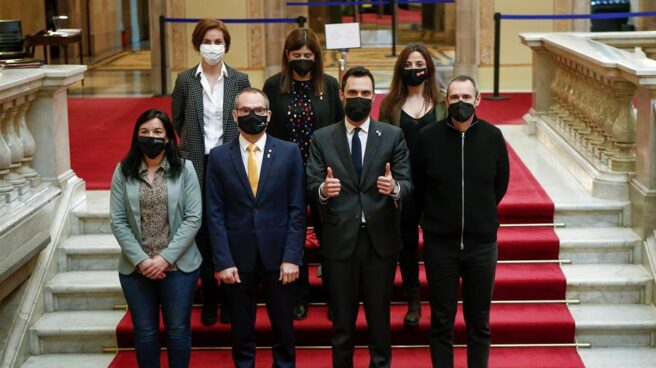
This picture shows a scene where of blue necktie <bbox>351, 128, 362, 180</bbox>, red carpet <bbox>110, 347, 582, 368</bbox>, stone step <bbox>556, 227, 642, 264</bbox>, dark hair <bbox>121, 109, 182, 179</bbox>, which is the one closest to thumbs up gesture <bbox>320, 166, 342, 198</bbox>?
blue necktie <bbox>351, 128, 362, 180</bbox>

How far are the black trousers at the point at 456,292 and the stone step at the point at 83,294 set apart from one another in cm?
245

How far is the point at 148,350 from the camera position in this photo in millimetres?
6605

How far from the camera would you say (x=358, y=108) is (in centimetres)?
643

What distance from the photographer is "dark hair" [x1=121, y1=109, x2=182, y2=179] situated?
6.50 m

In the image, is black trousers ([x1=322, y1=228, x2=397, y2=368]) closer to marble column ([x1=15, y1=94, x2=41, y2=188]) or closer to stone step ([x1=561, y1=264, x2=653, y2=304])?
stone step ([x1=561, y1=264, x2=653, y2=304])

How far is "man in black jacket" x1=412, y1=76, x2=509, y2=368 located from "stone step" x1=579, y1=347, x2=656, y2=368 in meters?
1.15

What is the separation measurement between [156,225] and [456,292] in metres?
1.77

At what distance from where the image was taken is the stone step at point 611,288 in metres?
7.90

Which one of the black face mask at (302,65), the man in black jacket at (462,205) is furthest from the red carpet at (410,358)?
the black face mask at (302,65)

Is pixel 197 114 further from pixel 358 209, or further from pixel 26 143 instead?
pixel 26 143

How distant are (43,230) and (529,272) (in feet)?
11.3

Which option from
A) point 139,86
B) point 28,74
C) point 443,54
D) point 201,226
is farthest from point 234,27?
point 201,226

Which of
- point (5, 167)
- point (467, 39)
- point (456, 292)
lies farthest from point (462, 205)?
point (467, 39)

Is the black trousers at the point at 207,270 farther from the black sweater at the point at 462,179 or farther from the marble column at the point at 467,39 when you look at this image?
the marble column at the point at 467,39
